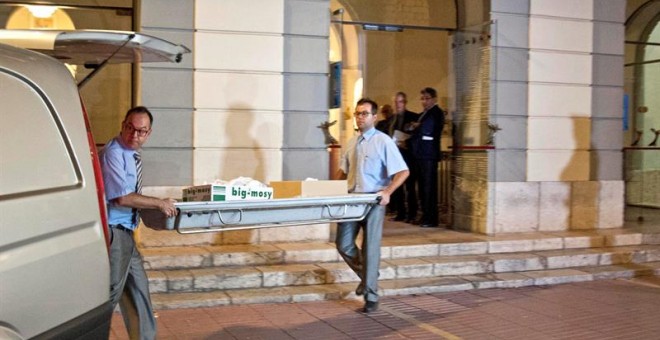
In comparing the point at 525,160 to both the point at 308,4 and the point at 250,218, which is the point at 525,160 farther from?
the point at 250,218

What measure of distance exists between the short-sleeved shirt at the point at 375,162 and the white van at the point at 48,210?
12.5ft

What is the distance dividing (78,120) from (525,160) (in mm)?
8220

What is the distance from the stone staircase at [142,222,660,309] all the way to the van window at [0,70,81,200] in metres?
4.19

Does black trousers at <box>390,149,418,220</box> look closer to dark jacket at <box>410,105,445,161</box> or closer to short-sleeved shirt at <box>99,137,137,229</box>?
dark jacket at <box>410,105,445,161</box>

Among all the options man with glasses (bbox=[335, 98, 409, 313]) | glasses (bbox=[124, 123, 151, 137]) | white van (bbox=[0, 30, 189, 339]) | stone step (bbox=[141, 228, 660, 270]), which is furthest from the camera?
stone step (bbox=[141, 228, 660, 270])

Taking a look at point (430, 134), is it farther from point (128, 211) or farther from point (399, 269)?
point (128, 211)

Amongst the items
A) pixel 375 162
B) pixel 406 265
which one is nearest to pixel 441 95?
pixel 406 265

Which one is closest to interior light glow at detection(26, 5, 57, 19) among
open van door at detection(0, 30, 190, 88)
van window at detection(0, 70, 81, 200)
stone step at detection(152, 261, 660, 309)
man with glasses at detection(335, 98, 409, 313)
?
open van door at detection(0, 30, 190, 88)

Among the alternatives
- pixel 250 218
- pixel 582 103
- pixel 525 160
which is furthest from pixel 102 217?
pixel 582 103

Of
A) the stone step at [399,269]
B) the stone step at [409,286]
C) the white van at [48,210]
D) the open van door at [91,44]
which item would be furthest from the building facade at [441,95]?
the white van at [48,210]

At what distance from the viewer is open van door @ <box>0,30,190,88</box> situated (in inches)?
207

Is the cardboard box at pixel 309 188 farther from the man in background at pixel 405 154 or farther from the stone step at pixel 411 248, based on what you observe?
the man in background at pixel 405 154

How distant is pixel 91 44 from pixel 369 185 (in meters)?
3.04

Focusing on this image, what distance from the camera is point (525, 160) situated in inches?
434
